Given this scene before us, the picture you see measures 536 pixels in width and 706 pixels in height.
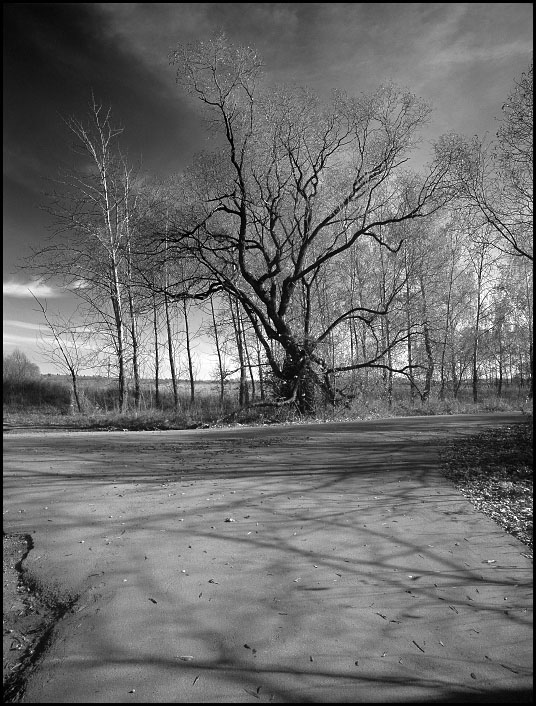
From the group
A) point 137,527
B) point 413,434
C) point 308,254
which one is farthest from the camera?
point 308,254

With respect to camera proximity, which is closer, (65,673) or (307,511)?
(65,673)

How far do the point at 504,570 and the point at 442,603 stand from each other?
92 centimetres

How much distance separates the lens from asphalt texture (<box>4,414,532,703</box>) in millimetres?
2633

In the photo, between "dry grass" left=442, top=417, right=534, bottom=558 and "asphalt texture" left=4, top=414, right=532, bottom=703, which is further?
"dry grass" left=442, top=417, right=534, bottom=558

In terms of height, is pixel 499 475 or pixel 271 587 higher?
pixel 499 475

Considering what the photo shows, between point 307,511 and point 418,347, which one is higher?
point 418,347

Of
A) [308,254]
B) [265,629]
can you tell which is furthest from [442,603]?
[308,254]

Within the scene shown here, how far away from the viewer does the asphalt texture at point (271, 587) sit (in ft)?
8.64

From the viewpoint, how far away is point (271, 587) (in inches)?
143

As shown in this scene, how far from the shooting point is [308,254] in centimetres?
2209

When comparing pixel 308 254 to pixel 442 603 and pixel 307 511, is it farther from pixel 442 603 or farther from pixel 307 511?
pixel 442 603

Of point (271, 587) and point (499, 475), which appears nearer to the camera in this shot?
point (271, 587)

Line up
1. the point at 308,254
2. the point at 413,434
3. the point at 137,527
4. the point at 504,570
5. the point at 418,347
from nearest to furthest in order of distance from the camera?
the point at 504,570, the point at 137,527, the point at 413,434, the point at 308,254, the point at 418,347

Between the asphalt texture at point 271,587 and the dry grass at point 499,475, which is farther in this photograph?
the dry grass at point 499,475
